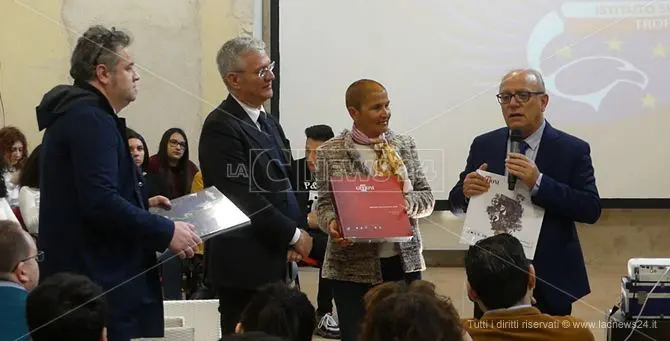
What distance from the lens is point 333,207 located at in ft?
10.1

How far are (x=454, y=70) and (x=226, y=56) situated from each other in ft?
12.5

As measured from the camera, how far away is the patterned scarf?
121 inches

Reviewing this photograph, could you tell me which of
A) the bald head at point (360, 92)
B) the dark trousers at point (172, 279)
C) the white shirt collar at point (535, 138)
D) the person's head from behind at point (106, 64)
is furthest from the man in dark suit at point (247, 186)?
the dark trousers at point (172, 279)

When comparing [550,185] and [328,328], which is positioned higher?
[550,185]

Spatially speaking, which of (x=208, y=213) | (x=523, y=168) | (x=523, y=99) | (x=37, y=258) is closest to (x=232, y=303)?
(x=208, y=213)

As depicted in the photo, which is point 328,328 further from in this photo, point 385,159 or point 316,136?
point 385,159

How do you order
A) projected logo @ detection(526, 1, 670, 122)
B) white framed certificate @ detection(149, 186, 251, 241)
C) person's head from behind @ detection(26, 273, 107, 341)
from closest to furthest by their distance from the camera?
person's head from behind @ detection(26, 273, 107, 341) < white framed certificate @ detection(149, 186, 251, 241) < projected logo @ detection(526, 1, 670, 122)

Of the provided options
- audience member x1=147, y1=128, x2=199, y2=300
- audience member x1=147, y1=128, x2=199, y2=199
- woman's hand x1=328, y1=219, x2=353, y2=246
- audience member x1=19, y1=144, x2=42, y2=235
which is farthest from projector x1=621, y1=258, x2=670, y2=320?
audience member x1=147, y1=128, x2=199, y2=199

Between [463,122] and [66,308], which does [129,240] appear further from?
[463,122]

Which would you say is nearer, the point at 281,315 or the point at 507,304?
the point at 281,315

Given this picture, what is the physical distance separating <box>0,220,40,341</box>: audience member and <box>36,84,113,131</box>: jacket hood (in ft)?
1.04

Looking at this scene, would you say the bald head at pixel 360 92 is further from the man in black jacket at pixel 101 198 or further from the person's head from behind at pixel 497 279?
the person's head from behind at pixel 497 279

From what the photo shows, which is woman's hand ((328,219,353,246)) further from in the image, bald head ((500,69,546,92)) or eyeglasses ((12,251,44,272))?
eyeglasses ((12,251,44,272))

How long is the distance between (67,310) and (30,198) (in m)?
2.61
